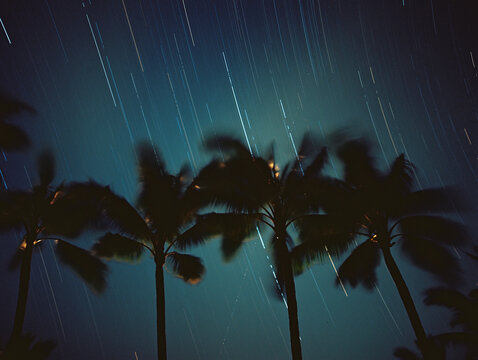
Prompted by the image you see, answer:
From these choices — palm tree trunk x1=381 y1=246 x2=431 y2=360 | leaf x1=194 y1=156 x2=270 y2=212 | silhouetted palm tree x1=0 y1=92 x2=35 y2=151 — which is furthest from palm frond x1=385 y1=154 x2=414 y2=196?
silhouetted palm tree x1=0 y1=92 x2=35 y2=151

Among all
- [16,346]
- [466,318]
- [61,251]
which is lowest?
[466,318]

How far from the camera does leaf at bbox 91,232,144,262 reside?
1066 cm

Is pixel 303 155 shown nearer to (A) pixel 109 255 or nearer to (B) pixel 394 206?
(B) pixel 394 206

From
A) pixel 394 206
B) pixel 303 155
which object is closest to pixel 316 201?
pixel 303 155

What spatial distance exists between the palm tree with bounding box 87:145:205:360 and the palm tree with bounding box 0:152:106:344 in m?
0.72

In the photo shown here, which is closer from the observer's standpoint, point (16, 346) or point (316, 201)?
point (16, 346)

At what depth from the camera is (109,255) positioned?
36.0ft

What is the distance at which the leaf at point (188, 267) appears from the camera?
1132 cm

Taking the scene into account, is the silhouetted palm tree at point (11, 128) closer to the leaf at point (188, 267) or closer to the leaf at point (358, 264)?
→ the leaf at point (188, 267)

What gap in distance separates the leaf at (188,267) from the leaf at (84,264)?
246 cm

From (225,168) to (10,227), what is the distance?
787 cm

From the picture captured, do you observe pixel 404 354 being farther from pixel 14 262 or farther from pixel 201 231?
pixel 14 262

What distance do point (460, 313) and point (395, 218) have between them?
4496mm

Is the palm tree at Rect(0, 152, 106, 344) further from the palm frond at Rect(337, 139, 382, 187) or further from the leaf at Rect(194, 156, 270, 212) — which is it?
the palm frond at Rect(337, 139, 382, 187)
